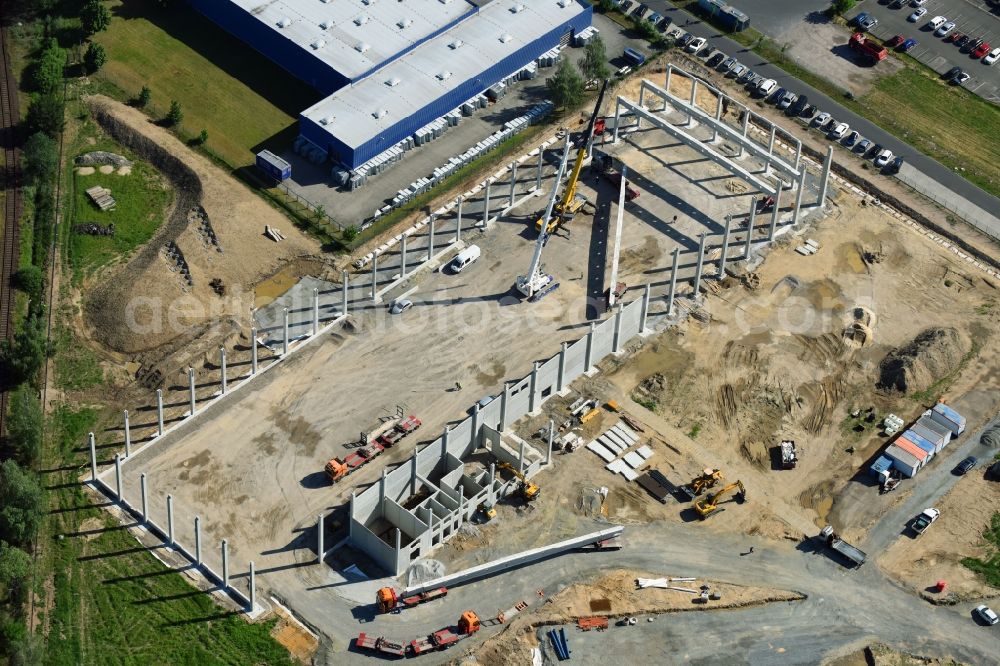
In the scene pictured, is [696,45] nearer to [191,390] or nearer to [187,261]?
[187,261]

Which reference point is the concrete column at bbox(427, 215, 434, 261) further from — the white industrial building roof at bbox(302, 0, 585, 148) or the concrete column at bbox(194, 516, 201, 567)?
the concrete column at bbox(194, 516, 201, 567)

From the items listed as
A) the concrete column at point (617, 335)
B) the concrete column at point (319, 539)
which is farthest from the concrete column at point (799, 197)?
the concrete column at point (319, 539)

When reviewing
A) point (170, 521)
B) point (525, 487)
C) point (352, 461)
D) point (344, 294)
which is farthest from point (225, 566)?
point (344, 294)

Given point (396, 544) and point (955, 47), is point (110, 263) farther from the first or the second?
point (955, 47)

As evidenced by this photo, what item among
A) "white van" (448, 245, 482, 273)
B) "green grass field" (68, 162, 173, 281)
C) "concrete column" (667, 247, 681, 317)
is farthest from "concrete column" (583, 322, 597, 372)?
"green grass field" (68, 162, 173, 281)

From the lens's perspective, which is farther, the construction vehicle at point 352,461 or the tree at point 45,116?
the tree at point 45,116

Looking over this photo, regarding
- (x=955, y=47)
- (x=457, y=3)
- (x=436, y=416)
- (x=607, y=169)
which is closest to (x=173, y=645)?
(x=436, y=416)

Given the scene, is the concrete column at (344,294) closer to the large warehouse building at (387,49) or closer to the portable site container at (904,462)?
the large warehouse building at (387,49)
